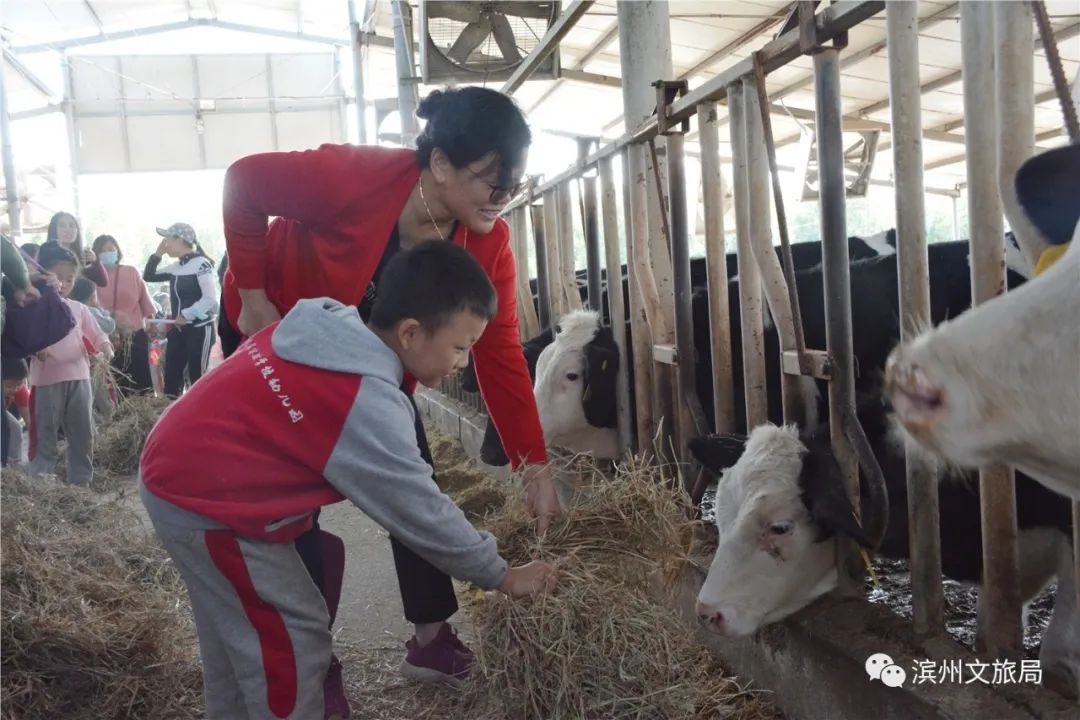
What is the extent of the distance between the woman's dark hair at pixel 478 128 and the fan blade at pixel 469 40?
11.8 feet

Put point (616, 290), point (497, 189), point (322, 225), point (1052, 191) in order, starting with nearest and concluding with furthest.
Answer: point (1052, 191) < point (497, 189) < point (322, 225) < point (616, 290)

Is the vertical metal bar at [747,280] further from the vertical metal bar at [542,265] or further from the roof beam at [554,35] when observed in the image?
the vertical metal bar at [542,265]

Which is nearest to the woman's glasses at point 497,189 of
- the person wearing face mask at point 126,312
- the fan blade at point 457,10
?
the fan blade at point 457,10

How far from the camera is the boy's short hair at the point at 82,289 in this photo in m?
6.70

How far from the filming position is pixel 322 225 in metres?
2.23

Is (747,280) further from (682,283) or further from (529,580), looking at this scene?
(529,580)

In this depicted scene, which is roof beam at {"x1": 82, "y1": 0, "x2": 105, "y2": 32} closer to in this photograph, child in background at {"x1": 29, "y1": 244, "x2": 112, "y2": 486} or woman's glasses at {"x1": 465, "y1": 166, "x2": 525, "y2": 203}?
child in background at {"x1": 29, "y1": 244, "x2": 112, "y2": 486}

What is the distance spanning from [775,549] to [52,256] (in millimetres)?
4627

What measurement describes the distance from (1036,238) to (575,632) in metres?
1.18

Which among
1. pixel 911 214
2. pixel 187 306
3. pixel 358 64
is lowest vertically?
pixel 911 214

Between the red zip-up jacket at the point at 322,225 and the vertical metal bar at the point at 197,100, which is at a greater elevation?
the vertical metal bar at the point at 197,100

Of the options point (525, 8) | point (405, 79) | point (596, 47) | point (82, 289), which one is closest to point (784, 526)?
point (525, 8)

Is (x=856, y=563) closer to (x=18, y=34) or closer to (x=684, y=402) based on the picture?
(x=684, y=402)

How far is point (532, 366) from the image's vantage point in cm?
493
